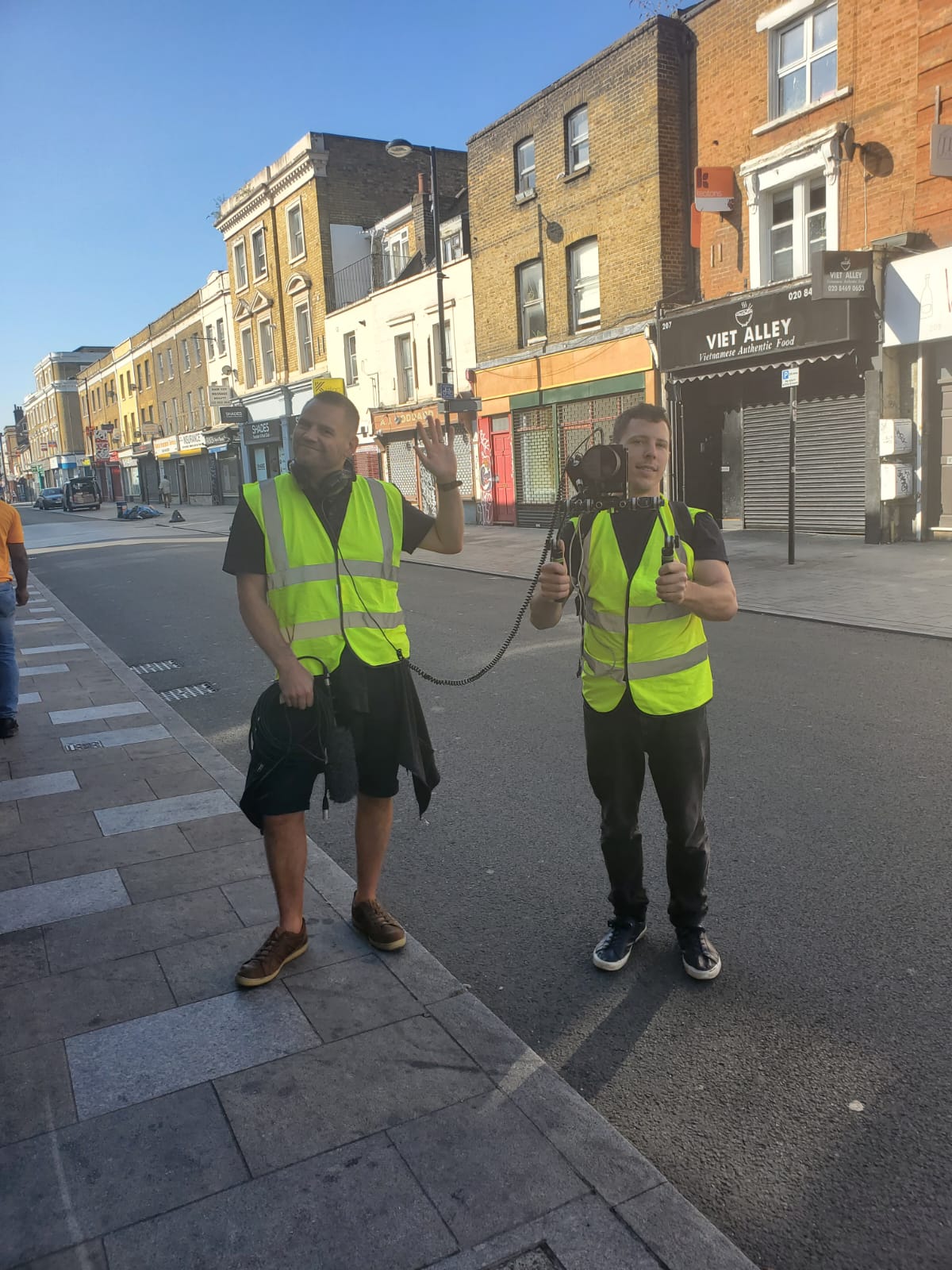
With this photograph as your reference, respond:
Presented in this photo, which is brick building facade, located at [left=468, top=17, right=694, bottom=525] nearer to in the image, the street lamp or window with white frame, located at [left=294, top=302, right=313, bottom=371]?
the street lamp

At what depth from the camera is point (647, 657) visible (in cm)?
313

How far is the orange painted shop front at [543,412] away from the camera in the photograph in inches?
806

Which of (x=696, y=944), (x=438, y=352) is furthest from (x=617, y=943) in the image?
(x=438, y=352)

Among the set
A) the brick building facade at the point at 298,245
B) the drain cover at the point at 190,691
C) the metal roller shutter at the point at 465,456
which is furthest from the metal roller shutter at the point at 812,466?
the brick building facade at the point at 298,245

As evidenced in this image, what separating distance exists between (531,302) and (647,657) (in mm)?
21691

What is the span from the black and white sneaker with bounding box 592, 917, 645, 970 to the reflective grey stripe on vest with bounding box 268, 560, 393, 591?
1.51m

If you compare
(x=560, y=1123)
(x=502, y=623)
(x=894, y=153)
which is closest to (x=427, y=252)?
(x=894, y=153)

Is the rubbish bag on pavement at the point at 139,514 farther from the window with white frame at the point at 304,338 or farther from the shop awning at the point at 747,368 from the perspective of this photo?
the shop awning at the point at 747,368

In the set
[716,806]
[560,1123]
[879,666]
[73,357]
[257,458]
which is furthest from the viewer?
[73,357]

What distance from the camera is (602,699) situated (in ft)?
10.5

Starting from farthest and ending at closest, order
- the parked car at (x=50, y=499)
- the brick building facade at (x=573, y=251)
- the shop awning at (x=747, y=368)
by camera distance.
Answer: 1. the parked car at (x=50, y=499)
2. the brick building facade at (x=573, y=251)
3. the shop awning at (x=747, y=368)

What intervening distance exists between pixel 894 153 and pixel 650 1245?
16.7 metres

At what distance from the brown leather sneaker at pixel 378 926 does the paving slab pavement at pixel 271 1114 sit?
4 cm

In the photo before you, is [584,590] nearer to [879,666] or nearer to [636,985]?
[636,985]
